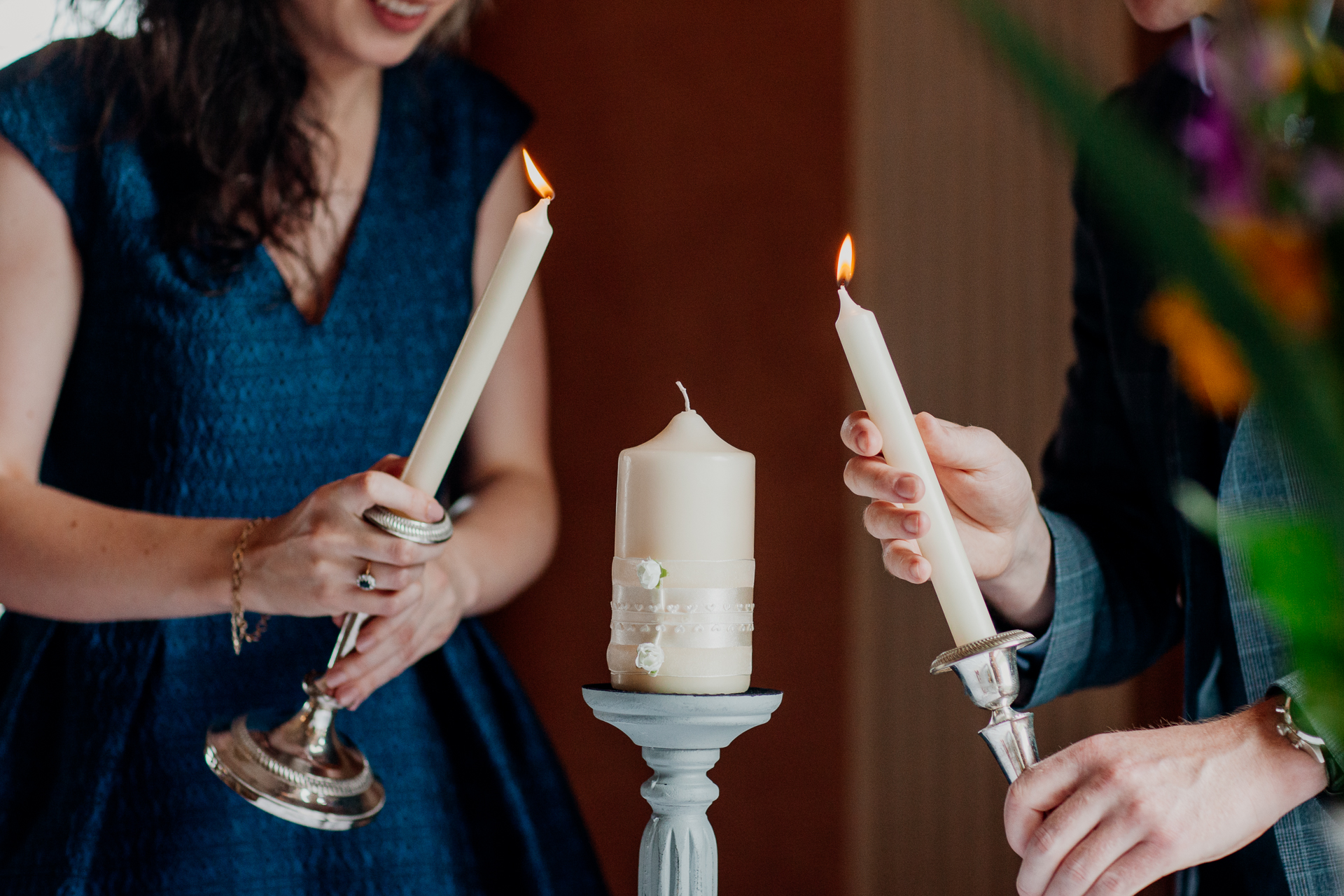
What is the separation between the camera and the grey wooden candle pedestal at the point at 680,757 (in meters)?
0.50

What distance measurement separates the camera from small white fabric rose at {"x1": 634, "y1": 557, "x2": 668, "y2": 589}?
0.52 m

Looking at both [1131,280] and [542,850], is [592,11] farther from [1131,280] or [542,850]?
[542,850]

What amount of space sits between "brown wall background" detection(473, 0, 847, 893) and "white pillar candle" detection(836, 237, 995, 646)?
2.92 feet

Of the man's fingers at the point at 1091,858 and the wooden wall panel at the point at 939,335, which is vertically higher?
the wooden wall panel at the point at 939,335

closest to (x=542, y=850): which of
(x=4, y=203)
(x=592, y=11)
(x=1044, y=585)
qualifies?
(x=1044, y=585)

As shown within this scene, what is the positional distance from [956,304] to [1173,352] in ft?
1.75

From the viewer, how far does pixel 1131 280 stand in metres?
0.98

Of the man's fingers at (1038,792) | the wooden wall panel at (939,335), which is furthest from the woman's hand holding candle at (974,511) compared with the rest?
the wooden wall panel at (939,335)

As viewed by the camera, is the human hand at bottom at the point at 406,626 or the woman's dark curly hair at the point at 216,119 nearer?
the human hand at bottom at the point at 406,626

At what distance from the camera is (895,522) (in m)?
0.56

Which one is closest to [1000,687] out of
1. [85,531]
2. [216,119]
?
[85,531]

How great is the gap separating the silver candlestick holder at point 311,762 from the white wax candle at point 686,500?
5.8 inches

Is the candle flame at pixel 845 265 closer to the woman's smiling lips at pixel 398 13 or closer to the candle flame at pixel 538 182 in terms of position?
the candle flame at pixel 538 182

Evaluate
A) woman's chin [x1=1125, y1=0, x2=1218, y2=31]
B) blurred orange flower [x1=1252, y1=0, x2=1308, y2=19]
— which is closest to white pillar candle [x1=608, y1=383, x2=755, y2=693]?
blurred orange flower [x1=1252, y1=0, x2=1308, y2=19]
